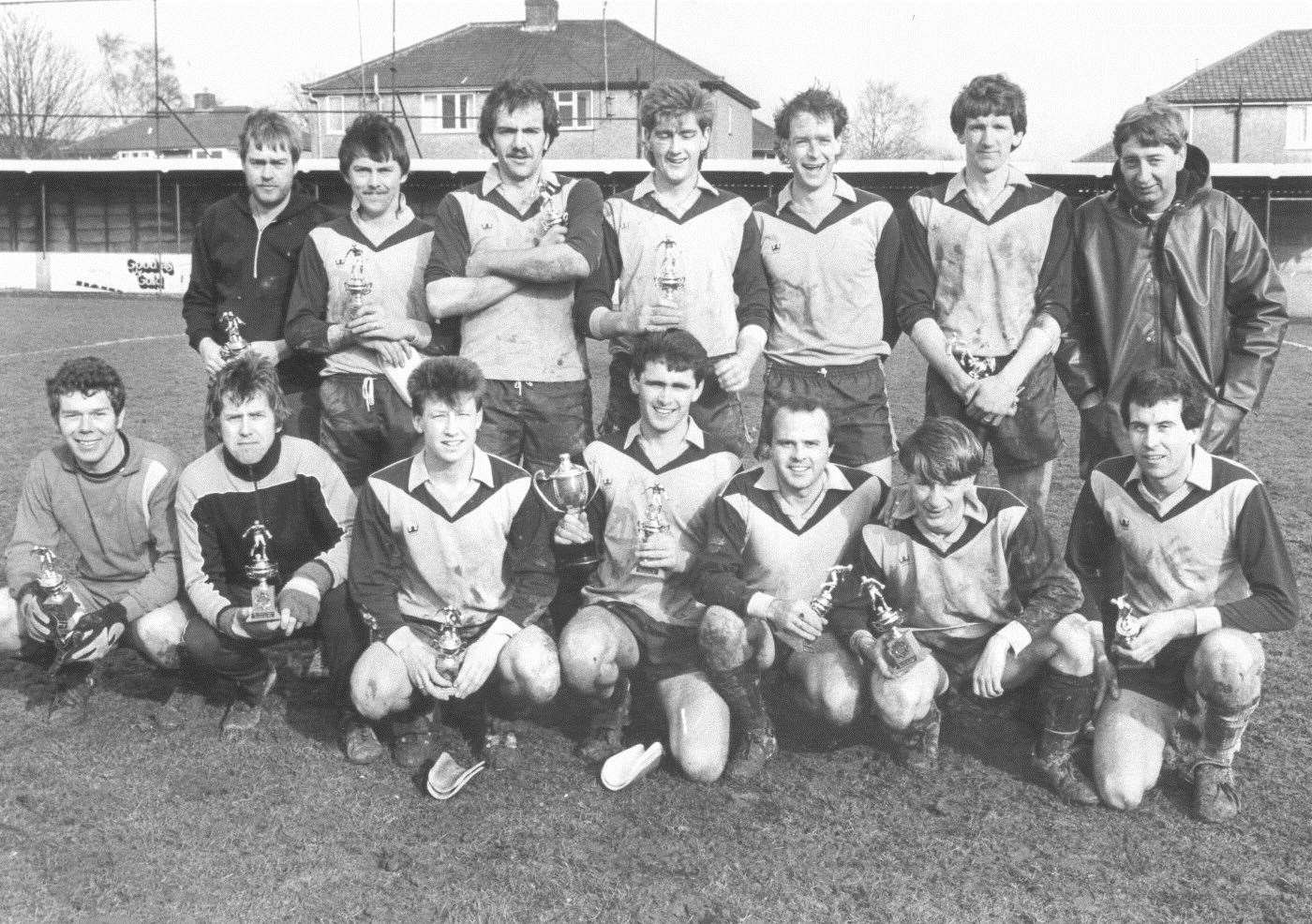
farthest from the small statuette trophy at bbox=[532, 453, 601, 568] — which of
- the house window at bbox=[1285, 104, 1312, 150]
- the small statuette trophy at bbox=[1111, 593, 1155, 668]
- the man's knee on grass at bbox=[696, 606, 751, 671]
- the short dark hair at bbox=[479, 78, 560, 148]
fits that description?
the house window at bbox=[1285, 104, 1312, 150]

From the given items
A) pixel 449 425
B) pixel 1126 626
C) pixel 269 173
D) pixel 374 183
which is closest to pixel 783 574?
pixel 1126 626

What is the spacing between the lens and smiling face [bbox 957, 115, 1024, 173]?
4.36m

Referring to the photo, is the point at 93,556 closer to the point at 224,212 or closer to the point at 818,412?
the point at 224,212

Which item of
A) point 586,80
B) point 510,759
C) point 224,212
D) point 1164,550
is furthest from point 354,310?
point 586,80

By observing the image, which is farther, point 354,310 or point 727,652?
point 354,310

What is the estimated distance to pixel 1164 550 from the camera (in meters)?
3.78

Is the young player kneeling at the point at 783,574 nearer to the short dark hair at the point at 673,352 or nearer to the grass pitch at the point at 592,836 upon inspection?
the grass pitch at the point at 592,836

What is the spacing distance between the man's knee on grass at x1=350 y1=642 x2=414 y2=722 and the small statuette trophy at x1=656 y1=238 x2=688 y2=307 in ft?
Answer: 4.84

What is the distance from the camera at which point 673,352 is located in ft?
13.2

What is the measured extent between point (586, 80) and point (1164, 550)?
37.7 metres

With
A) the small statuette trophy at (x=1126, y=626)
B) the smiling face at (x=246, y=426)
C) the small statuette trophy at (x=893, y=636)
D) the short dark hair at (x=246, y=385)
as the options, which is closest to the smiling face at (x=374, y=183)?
the short dark hair at (x=246, y=385)

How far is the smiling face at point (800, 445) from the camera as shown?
3.91 m

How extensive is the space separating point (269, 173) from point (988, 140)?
265cm

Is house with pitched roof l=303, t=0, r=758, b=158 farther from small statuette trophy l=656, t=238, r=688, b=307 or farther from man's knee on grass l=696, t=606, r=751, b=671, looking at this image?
man's knee on grass l=696, t=606, r=751, b=671
